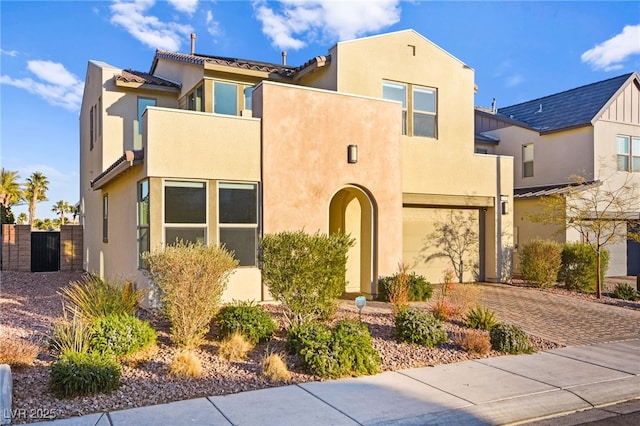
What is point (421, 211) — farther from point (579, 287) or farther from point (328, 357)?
point (328, 357)

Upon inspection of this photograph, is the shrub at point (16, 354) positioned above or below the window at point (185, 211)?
below

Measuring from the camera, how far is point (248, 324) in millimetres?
8508

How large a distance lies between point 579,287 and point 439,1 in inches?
399

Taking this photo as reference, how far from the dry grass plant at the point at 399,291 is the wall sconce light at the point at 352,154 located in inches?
120

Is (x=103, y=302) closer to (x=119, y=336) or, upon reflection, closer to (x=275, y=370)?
(x=119, y=336)

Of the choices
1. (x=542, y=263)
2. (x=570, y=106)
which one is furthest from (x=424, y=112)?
(x=570, y=106)

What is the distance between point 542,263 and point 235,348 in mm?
11839

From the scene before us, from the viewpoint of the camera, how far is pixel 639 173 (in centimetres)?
2148

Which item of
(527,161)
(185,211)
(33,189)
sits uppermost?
(527,161)

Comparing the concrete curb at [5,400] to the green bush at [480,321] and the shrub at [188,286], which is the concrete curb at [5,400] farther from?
the green bush at [480,321]

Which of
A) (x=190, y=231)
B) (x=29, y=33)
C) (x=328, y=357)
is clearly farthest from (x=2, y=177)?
(x=328, y=357)

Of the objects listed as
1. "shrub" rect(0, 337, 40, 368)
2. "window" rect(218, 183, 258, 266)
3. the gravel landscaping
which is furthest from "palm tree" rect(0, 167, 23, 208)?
"shrub" rect(0, 337, 40, 368)

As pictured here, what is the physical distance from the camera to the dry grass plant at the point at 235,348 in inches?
301

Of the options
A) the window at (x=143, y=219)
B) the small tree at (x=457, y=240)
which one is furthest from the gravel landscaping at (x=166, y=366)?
the small tree at (x=457, y=240)
